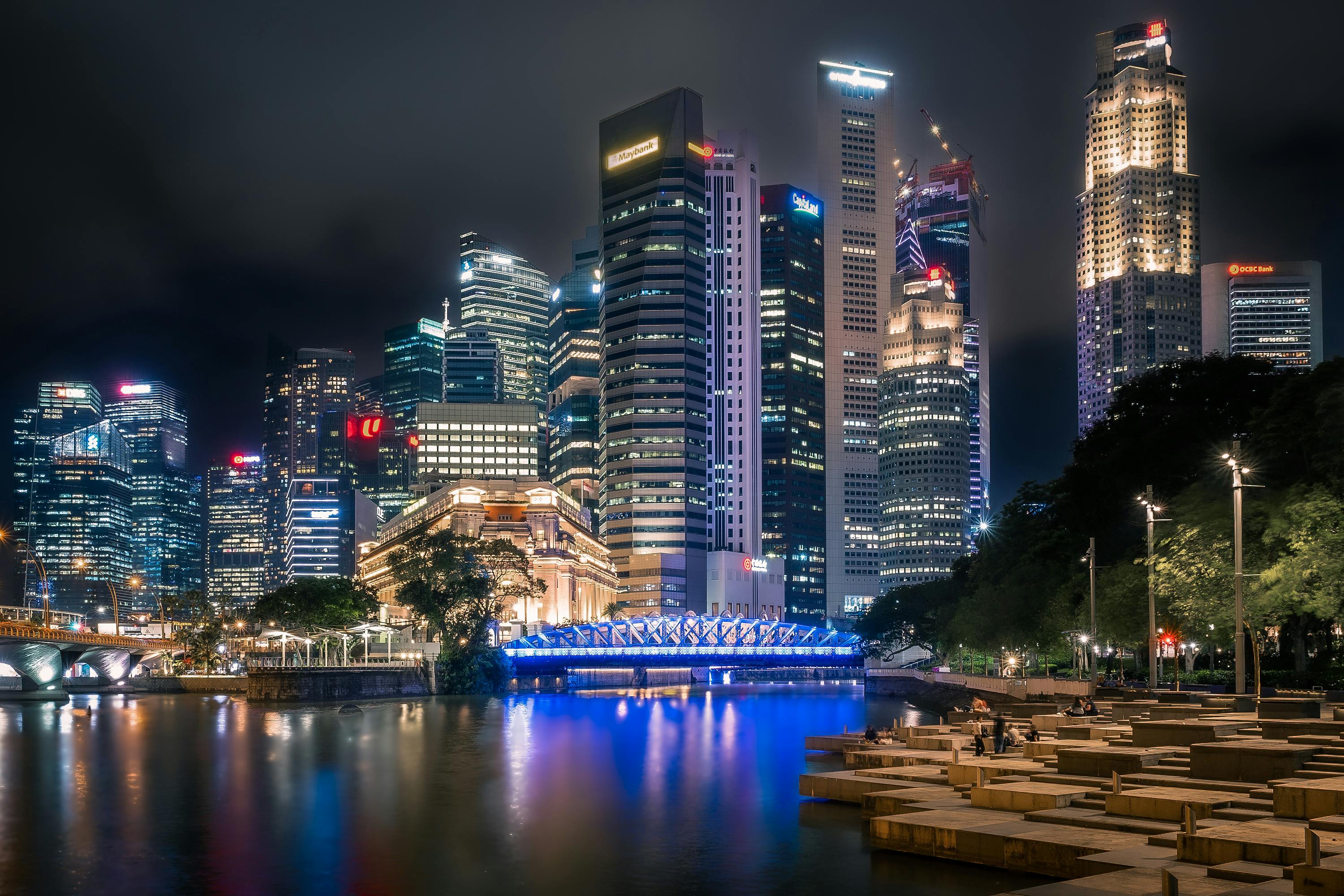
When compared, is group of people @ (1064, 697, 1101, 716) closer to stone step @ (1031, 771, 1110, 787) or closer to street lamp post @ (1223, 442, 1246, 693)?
street lamp post @ (1223, 442, 1246, 693)

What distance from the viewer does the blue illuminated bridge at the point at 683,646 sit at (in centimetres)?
15450

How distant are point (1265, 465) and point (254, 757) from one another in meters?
57.8

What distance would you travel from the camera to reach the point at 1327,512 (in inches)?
2210

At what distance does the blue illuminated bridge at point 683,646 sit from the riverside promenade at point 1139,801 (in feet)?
363

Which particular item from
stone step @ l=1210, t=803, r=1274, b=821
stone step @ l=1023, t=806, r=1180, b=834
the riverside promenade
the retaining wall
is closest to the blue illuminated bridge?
the retaining wall

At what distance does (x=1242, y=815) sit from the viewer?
26547 mm

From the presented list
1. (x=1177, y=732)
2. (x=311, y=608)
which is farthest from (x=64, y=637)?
(x=1177, y=732)

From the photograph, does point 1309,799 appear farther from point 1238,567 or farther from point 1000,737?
point 1238,567

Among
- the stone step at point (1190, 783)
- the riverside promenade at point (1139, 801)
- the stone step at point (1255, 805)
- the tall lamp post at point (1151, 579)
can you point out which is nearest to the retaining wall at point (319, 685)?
the tall lamp post at point (1151, 579)

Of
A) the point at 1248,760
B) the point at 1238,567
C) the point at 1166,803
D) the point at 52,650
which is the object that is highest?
the point at 1238,567

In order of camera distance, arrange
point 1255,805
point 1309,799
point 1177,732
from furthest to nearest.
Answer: point 1177,732 → point 1255,805 → point 1309,799

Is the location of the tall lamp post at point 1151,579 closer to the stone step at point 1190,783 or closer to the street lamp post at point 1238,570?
the street lamp post at point 1238,570

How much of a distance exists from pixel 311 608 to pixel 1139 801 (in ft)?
462

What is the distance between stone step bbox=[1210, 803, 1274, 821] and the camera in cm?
2642
